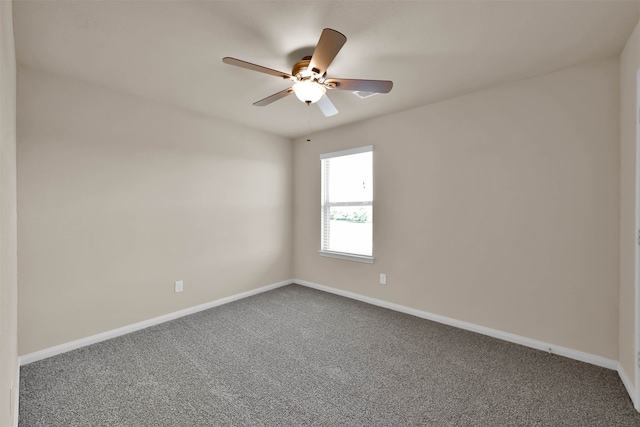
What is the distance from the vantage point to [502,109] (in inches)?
105

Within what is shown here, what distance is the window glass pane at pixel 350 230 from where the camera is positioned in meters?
3.79

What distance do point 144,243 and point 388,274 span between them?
2791mm

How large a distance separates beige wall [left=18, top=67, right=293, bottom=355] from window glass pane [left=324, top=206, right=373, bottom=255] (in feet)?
3.65

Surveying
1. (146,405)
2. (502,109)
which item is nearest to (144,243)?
(146,405)

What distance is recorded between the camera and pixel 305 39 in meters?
1.94

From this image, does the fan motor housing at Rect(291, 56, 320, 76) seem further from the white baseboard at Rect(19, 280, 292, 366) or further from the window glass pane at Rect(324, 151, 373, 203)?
the white baseboard at Rect(19, 280, 292, 366)

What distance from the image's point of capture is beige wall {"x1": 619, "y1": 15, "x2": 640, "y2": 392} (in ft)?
6.11

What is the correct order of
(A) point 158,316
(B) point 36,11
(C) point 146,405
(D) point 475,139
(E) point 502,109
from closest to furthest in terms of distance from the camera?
(B) point 36,11 < (C) point 146,405 < (E) point 502,109 < (D) point 475,139 < (A) point 158,316

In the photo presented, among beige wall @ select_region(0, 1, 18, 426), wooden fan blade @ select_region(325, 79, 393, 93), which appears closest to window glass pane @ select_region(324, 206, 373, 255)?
wooden fan blade @ select_region(325, 79, 393, 93)

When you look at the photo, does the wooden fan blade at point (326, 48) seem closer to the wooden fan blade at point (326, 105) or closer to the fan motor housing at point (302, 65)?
the fan motor housing at point (302, 65)

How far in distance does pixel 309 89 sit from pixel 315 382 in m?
2.13

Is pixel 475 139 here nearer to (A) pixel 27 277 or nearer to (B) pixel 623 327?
(B) pixel 623 327

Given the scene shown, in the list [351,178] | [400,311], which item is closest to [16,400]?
[400,311]

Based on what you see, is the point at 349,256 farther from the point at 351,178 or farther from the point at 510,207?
the point at 510,207
